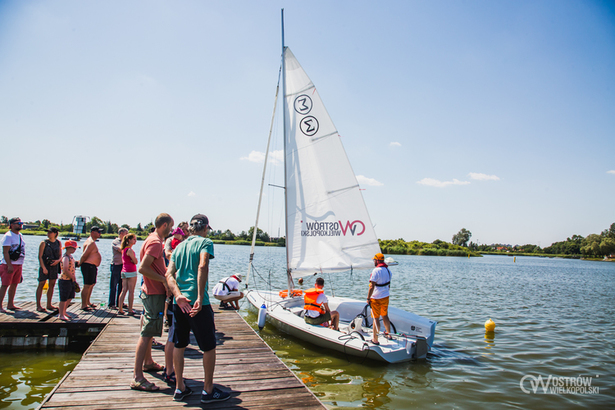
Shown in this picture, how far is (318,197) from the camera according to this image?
931 cm

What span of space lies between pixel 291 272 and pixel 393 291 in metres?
9.95

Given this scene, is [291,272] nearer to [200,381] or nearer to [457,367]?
[457,367]

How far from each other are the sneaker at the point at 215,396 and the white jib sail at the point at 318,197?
5828mm

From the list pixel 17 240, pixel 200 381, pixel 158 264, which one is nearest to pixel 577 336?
pixel 200 381

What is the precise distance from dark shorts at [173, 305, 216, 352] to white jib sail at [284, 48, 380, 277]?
6.01 m

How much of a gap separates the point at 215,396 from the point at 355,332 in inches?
166

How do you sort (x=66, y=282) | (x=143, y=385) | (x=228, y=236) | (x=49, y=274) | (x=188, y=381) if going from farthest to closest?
1. (x=228, y=236)
2. (x=49, y=274)
3. (x=66, y=282)
4. (x=188, y=381)
5. (x=143, y=385)

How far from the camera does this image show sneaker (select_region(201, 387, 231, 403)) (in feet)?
11.1

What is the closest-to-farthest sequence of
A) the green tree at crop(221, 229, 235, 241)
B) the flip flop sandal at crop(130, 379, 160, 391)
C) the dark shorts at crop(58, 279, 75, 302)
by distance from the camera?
the flip flop sandal at crop(130, 379, 160, 391), the dark shorts at crop(58, 279, 75, 302), the green tree at crop(221, 229, 235, 241)

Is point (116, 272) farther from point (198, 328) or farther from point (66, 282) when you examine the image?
point (198, 328)

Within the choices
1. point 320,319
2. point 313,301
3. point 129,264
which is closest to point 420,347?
point 320,319

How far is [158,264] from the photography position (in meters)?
3.93

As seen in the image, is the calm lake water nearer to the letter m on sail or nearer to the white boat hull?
the white boat hull

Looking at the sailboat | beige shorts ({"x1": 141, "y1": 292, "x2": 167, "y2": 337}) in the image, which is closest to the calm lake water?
the sailboat
